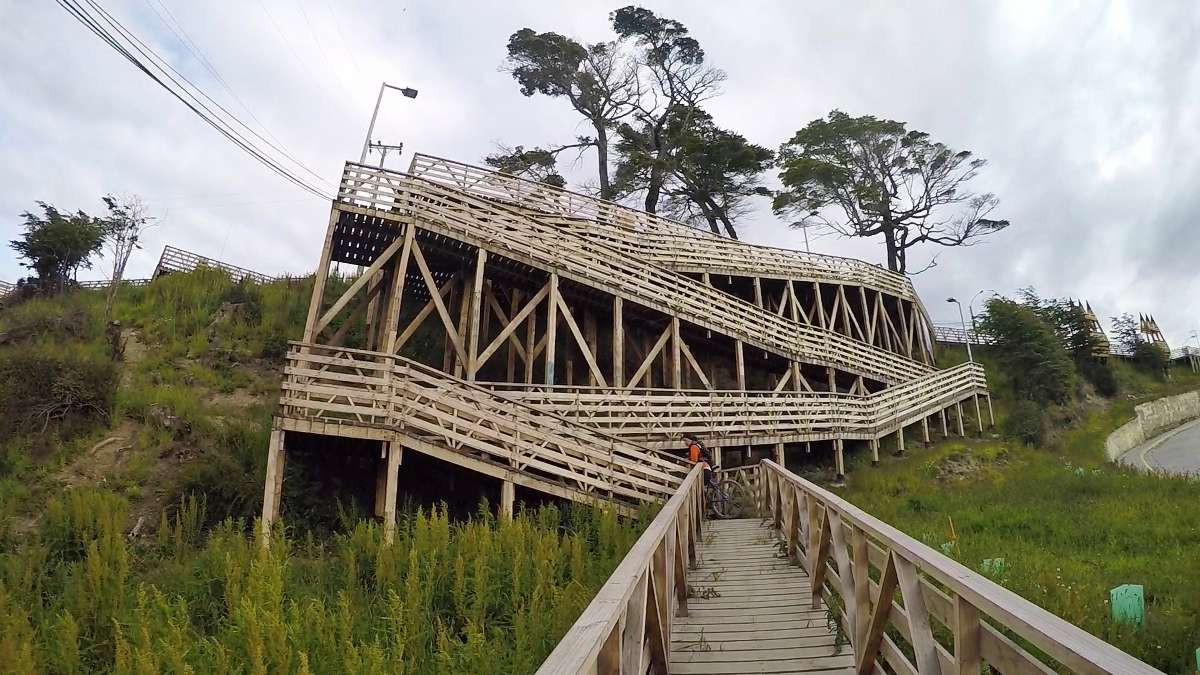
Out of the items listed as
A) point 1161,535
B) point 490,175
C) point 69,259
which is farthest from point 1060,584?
point 69,259

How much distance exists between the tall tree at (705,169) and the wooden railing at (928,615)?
83.4ft

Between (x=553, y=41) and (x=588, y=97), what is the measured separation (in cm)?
316

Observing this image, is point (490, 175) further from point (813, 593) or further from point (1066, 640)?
point (1066, 640)

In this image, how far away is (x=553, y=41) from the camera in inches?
1134

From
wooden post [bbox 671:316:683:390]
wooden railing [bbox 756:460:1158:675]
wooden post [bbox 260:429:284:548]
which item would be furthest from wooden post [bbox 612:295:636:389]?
wooden railing [bbox 756:460:1158:675]

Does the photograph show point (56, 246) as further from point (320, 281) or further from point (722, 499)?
point (722, 499)

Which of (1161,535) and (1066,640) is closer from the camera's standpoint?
(1066,640)

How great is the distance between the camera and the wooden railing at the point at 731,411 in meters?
13.9

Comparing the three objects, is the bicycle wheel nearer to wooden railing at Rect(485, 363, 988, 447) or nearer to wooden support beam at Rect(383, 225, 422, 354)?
wooden railing at Rect(485, 363, 988, 447)

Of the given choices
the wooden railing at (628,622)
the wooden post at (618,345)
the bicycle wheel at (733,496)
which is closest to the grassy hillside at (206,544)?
the wooden railing at (628,622)

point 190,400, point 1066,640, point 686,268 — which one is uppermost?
point 686,268

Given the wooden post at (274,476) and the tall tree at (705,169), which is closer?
the wooden post at (274,476)

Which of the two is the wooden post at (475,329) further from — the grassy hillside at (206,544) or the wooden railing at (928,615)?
the wooden railing at (928,615)

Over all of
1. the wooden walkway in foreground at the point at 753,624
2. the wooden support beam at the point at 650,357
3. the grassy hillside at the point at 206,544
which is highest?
the wooden support beam at the point at 650,357
